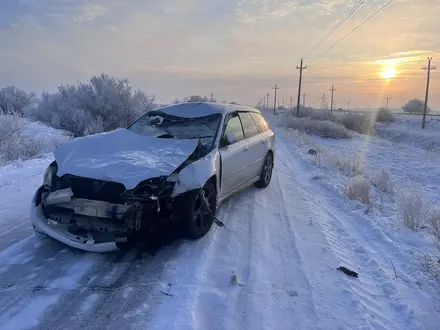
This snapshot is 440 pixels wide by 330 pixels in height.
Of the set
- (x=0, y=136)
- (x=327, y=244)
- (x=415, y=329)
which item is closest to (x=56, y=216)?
(x=327, y=244)

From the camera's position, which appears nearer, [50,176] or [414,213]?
[50,176]

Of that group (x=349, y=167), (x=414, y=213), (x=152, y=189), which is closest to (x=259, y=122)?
(x=414, y=213)

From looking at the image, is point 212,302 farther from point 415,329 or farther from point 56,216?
point 56,216

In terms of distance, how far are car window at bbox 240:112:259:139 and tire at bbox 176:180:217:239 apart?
2.03 meters

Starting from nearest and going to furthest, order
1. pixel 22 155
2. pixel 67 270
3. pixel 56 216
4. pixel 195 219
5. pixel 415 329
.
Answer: pixel 415 329 → pixel 67 270 → pixel 56 216 → pixel 195 219 → pixel 22 155

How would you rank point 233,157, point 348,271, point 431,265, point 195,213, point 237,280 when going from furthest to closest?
Answer: point 233,157 → point 195,213 → point 431,265 → point 348,271 → point 237,280

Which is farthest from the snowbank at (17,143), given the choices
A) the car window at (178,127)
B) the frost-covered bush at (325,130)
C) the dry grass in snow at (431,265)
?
the frost-covered bush at (325,130)

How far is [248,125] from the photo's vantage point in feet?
23.7

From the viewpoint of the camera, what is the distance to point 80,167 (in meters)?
4.41

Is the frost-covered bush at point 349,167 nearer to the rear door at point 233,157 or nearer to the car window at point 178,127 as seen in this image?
the rear door at point 233,157

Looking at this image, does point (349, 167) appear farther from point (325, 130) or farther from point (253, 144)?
point (325, 130)

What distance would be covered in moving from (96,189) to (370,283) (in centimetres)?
319

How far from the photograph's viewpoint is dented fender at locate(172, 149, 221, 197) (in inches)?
175

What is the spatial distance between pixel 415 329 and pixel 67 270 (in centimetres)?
337
